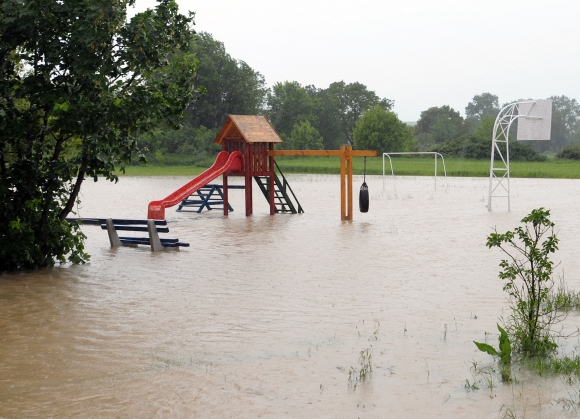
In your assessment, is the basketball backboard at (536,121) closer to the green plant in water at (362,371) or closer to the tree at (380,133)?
the green plant in water at (362,371)

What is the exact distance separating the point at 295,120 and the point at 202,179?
274 feet

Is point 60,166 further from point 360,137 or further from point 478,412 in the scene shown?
point 360,137

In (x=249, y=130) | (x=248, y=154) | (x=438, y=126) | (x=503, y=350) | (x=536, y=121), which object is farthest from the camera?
(x=438, y=126)

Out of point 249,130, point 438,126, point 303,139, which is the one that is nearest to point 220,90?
point 303,139

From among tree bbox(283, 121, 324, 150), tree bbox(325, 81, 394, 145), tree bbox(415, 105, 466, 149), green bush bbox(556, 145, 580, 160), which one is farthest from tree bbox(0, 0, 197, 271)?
tree bbox(415, 105, 466, 149)

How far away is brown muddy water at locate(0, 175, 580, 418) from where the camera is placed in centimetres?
689

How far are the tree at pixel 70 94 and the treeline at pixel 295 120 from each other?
5078 centimetres

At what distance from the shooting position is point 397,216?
81.1 feet

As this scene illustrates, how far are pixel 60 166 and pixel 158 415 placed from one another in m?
8.07

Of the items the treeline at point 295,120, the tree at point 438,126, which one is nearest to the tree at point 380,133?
the treeline at point 295,120

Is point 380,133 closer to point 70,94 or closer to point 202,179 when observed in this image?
point 202,179

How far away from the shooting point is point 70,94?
13016mm

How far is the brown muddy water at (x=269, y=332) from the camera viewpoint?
22.6 feet

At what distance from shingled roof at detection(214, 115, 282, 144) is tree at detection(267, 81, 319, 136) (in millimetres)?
80128
